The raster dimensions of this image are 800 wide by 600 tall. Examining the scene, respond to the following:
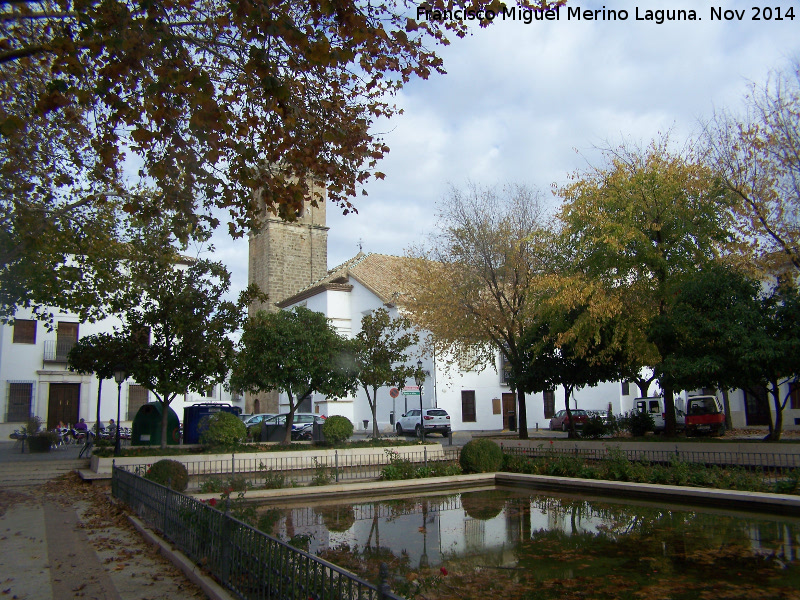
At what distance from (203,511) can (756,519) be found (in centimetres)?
815

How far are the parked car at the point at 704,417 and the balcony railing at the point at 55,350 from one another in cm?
2920

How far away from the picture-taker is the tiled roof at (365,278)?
38406mm

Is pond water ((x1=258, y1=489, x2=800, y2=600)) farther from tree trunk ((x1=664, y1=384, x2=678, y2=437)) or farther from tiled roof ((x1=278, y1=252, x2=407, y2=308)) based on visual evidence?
tiled roof ((x1=278, y1=252, x2=407, y2=308))

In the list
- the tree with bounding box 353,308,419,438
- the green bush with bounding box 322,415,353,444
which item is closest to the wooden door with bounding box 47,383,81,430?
the tree with bounding box 353,308,419,438

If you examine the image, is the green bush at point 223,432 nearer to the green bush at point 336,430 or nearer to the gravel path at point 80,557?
the green bush at point 336,430

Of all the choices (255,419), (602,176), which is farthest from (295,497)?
(255,419)

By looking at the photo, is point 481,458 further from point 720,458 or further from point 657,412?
point 657,412

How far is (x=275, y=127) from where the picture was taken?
769cm

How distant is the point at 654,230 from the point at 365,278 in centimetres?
2371

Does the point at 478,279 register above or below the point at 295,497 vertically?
above

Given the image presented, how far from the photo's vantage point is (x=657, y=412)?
2955 centimetres

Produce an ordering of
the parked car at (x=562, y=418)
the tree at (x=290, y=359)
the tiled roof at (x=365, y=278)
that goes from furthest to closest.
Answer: the tiled roof at (x=365, y=278) < the parked car at (x=562, y=418) < the tree at (x=290, y=359)

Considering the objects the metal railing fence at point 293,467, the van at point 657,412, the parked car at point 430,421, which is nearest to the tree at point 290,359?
the metal railing fence at point 293,467

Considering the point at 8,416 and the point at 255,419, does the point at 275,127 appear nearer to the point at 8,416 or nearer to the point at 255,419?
the point at 255,419
